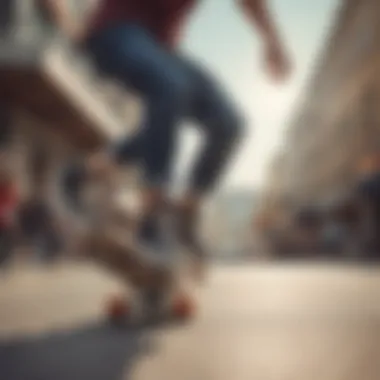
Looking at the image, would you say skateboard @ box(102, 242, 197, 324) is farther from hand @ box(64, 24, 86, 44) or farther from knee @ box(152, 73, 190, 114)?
hand @ box(64, 24, 86, 44)

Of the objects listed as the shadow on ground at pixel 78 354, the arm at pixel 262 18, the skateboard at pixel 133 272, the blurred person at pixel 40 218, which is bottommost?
the shadow on ground at pixel 78 354

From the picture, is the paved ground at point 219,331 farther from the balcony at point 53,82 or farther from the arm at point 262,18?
the arm at point 262,18

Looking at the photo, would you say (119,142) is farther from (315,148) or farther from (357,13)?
(357,13)

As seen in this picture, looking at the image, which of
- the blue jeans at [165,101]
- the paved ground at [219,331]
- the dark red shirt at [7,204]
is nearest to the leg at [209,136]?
the blue jeans at [165,101]

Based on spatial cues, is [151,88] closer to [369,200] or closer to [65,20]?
[65,20]

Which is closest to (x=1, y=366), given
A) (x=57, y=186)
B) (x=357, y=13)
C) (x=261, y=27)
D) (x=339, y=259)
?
(x=57, y=186)

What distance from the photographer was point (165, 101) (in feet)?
3.97

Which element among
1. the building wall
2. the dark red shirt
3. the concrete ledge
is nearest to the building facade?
the building wall

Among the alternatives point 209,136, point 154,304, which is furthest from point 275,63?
point 154,304

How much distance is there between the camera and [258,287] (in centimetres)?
118

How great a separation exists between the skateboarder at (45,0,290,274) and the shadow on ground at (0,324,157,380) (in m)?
0.15

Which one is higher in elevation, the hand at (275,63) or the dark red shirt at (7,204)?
the hand at (275,63)

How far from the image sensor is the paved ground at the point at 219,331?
44.4 inches

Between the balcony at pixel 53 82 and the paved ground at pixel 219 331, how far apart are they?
0.71ft
